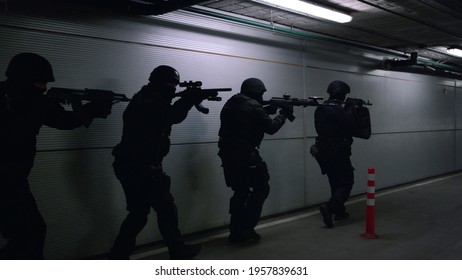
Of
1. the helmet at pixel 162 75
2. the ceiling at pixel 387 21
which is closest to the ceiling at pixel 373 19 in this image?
the ceiling at pixel 387 21

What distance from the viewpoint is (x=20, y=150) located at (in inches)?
124

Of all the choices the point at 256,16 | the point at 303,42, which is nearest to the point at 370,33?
the point at 303,42

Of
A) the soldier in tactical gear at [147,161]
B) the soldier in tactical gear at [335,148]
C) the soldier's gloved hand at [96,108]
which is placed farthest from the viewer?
the soldier in tactical gear at [335,148]

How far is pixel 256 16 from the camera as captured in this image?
21.1 feet

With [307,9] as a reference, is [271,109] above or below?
below

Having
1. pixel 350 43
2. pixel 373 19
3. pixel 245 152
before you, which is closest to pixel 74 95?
pixel 245 152

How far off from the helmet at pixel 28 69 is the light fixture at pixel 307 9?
3135 mm

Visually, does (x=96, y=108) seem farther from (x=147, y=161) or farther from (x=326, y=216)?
(x=326, y=216)

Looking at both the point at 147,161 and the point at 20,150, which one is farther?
the point at 147,161

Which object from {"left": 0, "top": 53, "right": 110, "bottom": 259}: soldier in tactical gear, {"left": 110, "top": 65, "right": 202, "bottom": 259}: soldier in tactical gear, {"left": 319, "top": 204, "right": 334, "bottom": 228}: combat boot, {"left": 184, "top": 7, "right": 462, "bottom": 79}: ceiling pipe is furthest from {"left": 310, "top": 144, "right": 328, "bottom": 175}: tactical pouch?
{"left": 0, "top": 53, "right": 110, "bottom": 259}: soldier in tactical gear

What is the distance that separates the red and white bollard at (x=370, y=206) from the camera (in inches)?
203

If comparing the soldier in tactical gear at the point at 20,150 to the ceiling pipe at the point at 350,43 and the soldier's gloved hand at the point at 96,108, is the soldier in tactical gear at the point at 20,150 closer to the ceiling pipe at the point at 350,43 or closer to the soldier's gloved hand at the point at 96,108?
the soldier's gloved hand at the point at 96,108

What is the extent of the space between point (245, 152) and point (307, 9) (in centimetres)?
230

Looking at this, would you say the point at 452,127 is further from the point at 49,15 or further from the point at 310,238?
the point at 49,15
